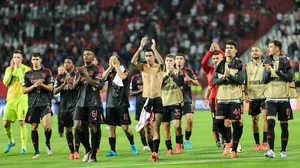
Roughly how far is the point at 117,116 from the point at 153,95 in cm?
224

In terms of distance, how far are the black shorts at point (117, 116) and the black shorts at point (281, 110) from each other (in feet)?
11.9

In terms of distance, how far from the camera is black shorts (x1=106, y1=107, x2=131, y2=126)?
15.9 m

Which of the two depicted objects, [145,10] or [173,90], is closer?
[173,90]

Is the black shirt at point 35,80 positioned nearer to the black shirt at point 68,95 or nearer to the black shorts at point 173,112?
the black shirt at point 68,95

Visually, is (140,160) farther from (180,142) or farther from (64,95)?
(64,95)

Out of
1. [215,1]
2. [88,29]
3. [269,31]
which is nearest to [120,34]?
[88,29]

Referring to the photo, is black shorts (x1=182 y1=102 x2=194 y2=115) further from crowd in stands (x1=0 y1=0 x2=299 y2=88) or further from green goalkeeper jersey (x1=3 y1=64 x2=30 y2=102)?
crowd in stands (x1=0 y1=0 x2=299 y2=88)

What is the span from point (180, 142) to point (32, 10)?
Result: 31355 mm

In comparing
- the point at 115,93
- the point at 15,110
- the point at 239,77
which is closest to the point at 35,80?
Answer: the point at 115,93

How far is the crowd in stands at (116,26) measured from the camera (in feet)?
136

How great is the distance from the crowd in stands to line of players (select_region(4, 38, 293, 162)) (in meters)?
22.8

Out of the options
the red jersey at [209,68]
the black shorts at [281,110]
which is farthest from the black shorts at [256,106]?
the black shorts at [281,110]

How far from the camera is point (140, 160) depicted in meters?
14.0

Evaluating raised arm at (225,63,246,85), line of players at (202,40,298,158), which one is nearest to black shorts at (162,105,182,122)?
line of players at (202,40,298,158)
